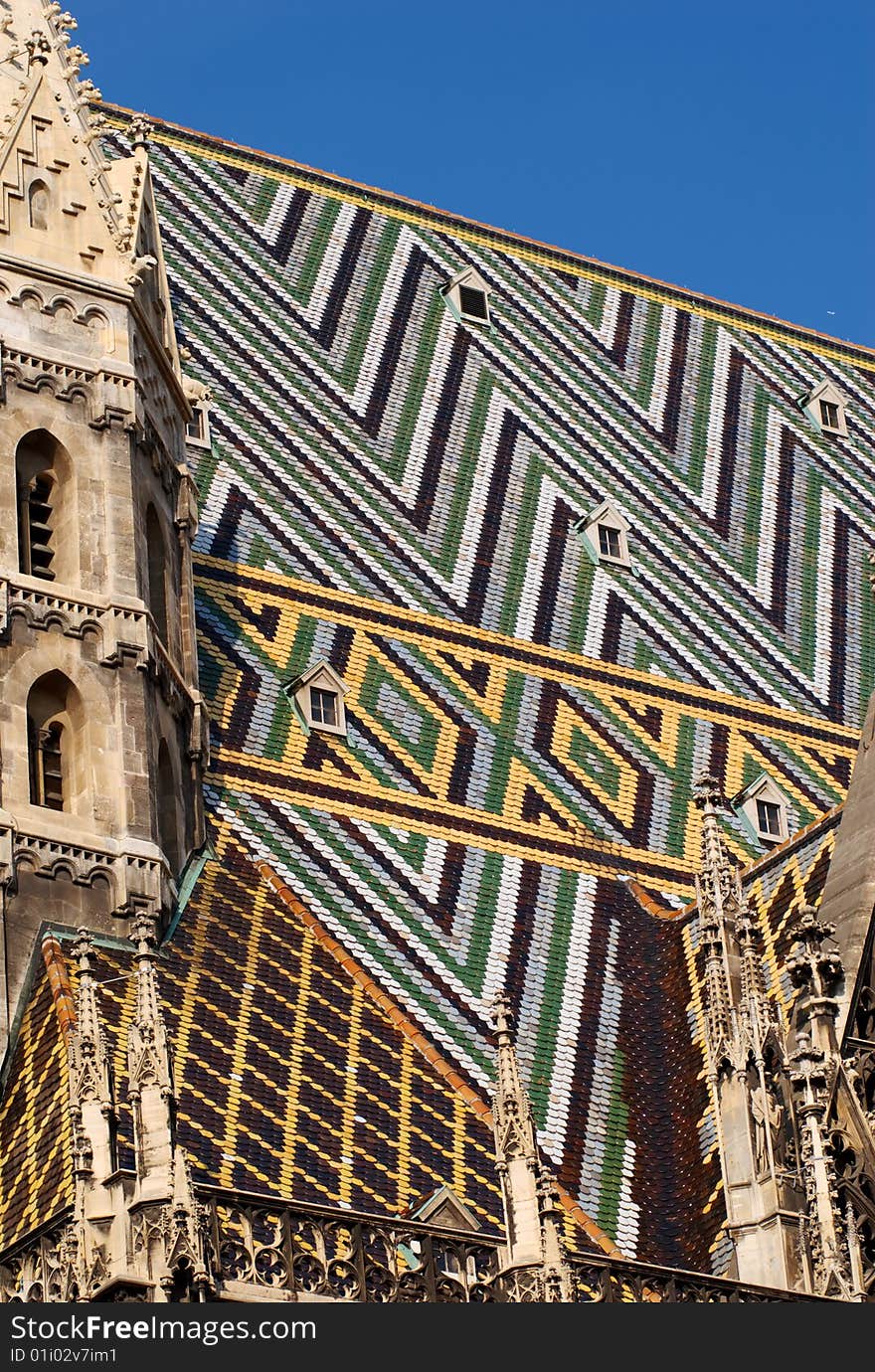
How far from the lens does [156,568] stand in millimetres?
24109

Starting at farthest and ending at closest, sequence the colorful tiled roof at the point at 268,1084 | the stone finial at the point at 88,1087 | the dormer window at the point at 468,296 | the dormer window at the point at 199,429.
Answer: the dormer window at the point at 468,296, the dormer window at the point at 199,429, the colorful tiled roof at the point at 268,1084, the stone finial at the point at 88,1087

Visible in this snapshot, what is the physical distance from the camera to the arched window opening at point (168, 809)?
22.7m

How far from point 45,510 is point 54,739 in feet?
5.63

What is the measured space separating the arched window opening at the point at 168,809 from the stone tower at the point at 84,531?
1 centimetres

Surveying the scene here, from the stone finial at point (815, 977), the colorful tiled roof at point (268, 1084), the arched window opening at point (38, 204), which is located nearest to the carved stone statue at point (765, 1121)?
the stone finial at point (815, 977)

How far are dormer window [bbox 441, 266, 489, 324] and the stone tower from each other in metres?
7.08

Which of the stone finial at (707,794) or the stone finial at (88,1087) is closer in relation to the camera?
the stone finial at (88,1087)

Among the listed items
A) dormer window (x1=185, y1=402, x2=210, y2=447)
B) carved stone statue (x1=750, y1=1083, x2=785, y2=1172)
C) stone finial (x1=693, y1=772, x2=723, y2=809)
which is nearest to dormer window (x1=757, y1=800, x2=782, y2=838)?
stone finial (x1=693, y1=772, x2=723, y2=809)

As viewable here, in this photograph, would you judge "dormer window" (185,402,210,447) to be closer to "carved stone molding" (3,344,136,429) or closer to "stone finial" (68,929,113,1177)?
"carved stone molding" (3,344,136,429)

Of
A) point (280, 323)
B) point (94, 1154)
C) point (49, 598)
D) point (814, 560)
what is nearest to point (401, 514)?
point (280, 323)

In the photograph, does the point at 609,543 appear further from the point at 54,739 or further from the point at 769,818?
the point at 54,739

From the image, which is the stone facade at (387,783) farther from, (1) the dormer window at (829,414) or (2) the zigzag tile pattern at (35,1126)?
(1) the dormer window at (829,414)

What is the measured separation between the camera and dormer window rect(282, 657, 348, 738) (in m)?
25.5

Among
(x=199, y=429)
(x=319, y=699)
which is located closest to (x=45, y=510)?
(x=319, y=699)
